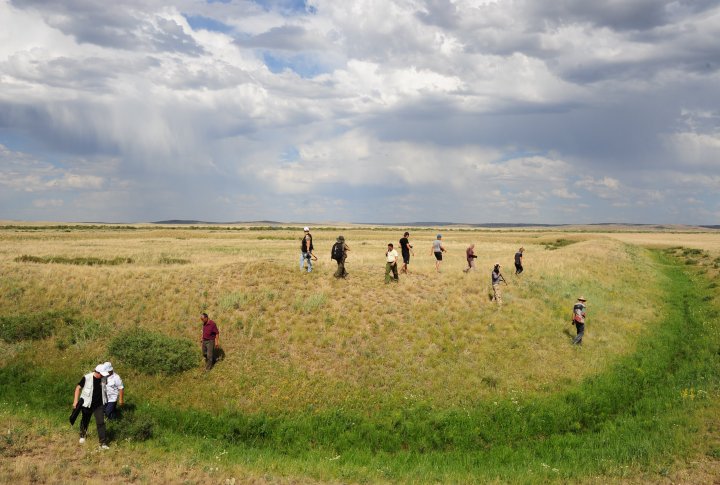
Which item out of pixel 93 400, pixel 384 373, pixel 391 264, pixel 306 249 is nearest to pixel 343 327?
pixel 384 373

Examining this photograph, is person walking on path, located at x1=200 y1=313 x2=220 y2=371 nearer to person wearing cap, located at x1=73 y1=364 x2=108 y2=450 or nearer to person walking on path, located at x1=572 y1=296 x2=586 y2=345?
person wearing cap, located at x1=73 y1=364 x2=108 y2=450

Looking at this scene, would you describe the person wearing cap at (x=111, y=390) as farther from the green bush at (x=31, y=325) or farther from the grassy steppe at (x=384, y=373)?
the green bush at (x=31, y=325)

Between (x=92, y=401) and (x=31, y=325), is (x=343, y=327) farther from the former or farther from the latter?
(x=31, y=325)

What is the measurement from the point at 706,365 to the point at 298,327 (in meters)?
19.9

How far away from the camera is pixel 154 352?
2123 cm

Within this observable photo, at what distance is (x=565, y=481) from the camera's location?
13664 millimetres

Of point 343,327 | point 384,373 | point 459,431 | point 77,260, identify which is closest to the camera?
point 459,431

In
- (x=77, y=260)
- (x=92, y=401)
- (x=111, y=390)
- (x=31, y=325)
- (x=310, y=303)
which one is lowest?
(x=92, y=401)

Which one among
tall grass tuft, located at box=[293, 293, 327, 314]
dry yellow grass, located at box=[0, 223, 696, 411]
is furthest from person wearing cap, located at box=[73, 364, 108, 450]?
tall grass tuft, located at box=[293, 293, 327, 314]

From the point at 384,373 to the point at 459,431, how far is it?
4410mm

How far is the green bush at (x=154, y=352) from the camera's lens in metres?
20.6

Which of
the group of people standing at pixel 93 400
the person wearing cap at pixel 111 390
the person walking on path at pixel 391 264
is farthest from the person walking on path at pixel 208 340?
the person walking on path at pixel 391 264

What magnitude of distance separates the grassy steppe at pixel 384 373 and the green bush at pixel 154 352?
53 centimetres

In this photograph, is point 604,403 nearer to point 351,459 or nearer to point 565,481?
point 565,481
